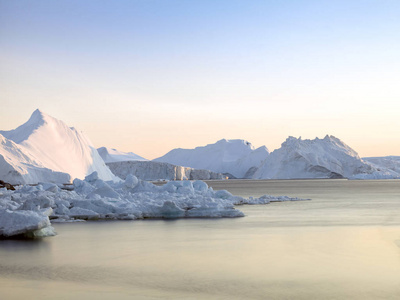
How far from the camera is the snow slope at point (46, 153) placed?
42.8 metres

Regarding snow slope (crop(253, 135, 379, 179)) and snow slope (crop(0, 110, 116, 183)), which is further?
snow slope (crop(253, 135, 379, 179))

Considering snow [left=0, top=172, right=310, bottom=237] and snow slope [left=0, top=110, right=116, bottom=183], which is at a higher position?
snow slope [left=0, top=110, right=116, bottom=183]

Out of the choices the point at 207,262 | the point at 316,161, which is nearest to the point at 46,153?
the point at 207,262

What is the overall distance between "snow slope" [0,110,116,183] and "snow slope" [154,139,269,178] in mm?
95958

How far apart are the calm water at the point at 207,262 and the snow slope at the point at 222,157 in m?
130

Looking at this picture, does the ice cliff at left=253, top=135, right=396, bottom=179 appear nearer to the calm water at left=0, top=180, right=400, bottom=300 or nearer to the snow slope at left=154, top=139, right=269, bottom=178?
the snow slope at left=154, top=139, right=269, bottom=178

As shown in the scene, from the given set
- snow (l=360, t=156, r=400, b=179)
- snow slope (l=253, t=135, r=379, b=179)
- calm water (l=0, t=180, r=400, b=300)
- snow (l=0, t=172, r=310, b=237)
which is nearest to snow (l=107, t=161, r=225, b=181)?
snow slope (l=253, t=135, r=379, b=179)

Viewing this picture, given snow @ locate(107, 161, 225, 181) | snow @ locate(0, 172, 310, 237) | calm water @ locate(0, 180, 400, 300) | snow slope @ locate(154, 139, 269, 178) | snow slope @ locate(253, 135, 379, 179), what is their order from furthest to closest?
1. snow slope @ locate(154, 139, 269, 178)
2. snow @ locate(107, 161, 225, 181)
3. snow slope @ locate(253, 135, 379, 179)
4. snow @ locate(0, 172, 310, 237)
5. calm water @ locate(0, 180, 400, 300)

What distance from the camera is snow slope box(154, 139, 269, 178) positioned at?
152375 millimetres

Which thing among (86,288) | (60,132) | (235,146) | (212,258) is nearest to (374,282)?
(212,258)

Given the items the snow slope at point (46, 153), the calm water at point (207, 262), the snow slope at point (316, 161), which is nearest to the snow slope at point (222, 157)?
the snow slope at point (316, 161)

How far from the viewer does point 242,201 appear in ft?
95.2

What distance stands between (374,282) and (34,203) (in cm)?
1324

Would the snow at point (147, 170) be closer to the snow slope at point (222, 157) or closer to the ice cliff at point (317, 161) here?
the ice cliff at point (317, 161)
